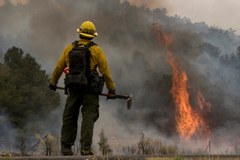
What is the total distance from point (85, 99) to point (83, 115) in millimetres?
248

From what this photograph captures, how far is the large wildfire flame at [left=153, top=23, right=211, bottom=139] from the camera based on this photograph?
3638cm

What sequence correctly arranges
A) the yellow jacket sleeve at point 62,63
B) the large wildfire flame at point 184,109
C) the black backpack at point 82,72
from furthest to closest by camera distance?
the large wildfire flame at point 184,109 < the yellow jacket sleeve at point 62,63 < the black backpack at point 82,72

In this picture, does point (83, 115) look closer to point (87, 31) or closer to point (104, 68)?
point (104, 68)

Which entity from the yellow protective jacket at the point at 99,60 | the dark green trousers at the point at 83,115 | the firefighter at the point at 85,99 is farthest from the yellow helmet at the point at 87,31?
the dark green trousers at the point at 83,115

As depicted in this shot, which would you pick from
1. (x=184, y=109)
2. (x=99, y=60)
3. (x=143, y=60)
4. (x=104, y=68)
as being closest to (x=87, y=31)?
(x=99, y=60)

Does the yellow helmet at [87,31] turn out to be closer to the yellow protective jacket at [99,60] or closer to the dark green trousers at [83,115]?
the yellow protective jacket at [99,60]

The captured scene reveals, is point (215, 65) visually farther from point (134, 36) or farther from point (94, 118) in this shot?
point (94, 118)

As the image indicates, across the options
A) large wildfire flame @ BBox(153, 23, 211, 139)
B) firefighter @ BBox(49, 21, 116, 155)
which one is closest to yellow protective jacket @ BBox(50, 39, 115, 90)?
firefighter @ BBox(49, 21, 116, 155)

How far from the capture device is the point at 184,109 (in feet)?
124

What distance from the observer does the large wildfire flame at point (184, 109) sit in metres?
36.4

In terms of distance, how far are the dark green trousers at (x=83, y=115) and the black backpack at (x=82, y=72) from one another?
0.16 meters

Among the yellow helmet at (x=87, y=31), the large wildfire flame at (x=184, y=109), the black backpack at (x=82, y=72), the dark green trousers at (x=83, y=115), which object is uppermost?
the large wildfire flame at (x=184, y=109)

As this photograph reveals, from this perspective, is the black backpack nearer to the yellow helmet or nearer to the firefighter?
the firefighter

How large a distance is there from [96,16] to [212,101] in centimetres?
1520
